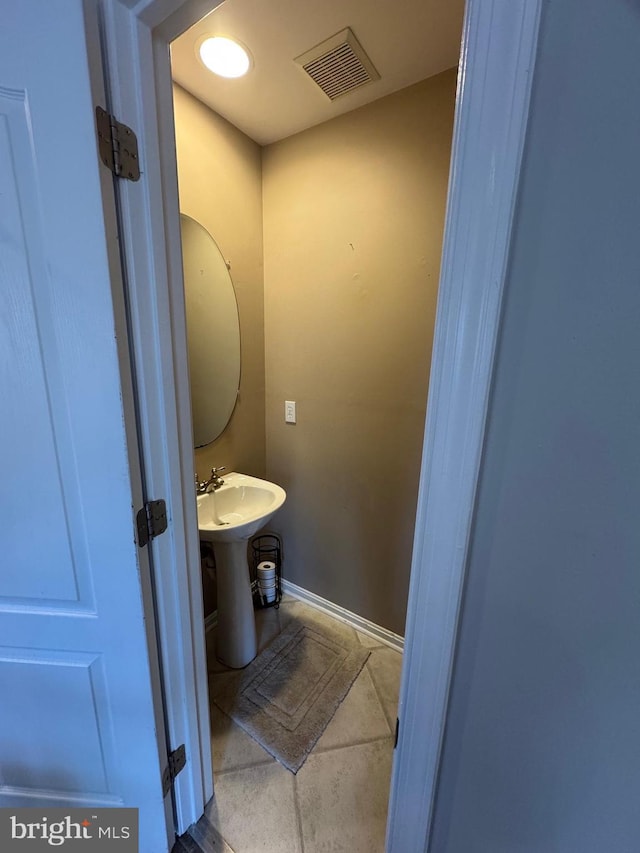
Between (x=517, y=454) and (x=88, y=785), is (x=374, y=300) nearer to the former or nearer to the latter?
(x=517, y=454)

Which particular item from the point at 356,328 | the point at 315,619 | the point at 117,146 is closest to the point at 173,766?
the point at 315,619

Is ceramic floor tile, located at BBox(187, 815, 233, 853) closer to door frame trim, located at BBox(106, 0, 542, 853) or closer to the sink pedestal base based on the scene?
door frame trim, located at BBox(106, 0, 542, 853)

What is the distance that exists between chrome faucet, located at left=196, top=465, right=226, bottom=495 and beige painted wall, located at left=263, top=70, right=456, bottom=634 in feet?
1.35

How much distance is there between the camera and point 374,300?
5.11 feet

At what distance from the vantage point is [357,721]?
1.41 meters

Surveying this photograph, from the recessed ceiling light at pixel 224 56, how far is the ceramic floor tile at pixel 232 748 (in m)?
2.55

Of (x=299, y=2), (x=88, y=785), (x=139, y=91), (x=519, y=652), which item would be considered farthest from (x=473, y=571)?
(x=299, y=2)

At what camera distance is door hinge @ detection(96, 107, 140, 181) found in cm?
64

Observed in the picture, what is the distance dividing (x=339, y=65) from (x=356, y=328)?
95cm

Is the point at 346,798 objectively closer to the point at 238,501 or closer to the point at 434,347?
Answer: the point at 238,501

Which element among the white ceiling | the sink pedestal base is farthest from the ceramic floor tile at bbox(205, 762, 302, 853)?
the white ceiling

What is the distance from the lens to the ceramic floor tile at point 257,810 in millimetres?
1044

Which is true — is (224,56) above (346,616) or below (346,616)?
above

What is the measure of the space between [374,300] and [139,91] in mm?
1070
